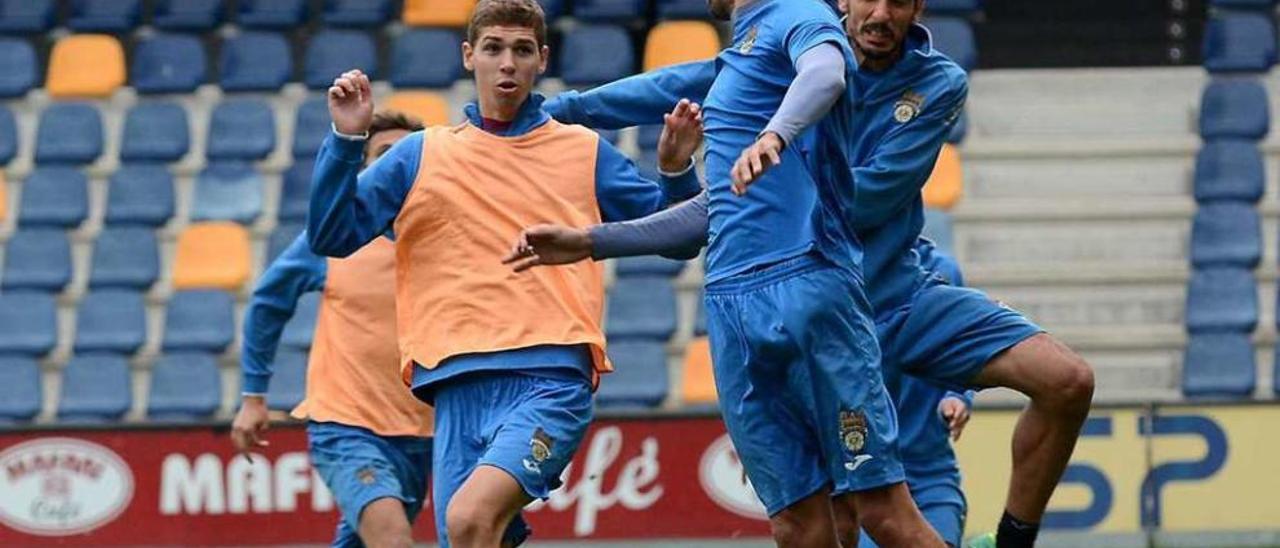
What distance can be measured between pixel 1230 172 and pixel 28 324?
23.3 feet

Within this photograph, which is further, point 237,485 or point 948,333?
point 237,485

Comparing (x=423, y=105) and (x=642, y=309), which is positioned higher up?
(x=423, y=105)

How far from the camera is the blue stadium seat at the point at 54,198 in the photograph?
15977mm

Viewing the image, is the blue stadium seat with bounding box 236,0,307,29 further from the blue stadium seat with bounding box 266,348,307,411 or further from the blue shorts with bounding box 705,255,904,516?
the blue shorts with bounding box 705,255,904,516

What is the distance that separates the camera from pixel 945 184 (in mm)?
15195

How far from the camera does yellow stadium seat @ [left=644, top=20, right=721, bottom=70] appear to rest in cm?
1573

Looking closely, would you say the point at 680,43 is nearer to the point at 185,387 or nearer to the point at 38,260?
the point at 185,387

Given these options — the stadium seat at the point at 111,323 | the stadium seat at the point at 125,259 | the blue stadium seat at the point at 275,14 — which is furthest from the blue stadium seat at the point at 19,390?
the blue stadium seat at the point at 275,14

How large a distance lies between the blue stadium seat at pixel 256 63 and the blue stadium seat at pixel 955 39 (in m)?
3.95

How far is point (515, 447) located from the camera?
23.7 feet

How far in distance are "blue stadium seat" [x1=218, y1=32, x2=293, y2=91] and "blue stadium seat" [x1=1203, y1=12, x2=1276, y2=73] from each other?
5616mm

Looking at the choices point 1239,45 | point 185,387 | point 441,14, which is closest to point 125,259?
point 185,387

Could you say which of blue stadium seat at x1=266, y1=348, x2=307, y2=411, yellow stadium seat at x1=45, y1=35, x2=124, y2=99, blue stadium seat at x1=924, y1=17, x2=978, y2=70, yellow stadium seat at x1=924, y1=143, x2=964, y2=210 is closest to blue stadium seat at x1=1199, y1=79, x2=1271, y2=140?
blue stadium seat at x1=924, y1=17, x2=978, y2=70

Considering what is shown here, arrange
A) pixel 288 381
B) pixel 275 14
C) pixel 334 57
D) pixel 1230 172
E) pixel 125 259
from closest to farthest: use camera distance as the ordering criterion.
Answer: pixel 288 381 < pixel 1230 172 < pixel 125 259 < pixel 334 57 < pixel 275 14
